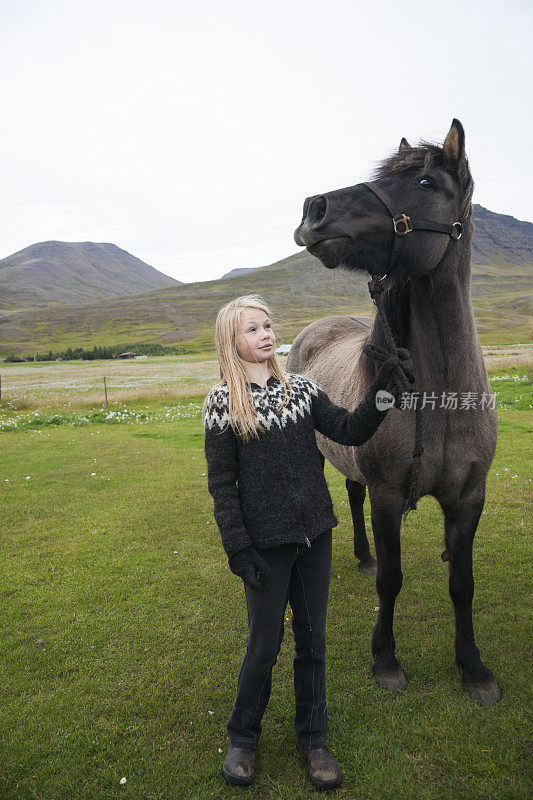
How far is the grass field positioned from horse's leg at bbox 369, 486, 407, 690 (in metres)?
0.15

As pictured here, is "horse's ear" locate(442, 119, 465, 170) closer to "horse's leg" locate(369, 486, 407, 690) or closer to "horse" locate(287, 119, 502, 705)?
"horse" locate(287, 119, 502, 705)

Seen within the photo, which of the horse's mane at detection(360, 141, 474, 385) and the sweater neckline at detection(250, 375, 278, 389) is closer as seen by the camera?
the sweater neckline at detection(250, 375, 278, 389)

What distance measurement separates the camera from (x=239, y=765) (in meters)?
2.82

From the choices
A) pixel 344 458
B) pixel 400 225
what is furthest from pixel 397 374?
pixel 344 458

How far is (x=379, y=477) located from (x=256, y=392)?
4.39 ft

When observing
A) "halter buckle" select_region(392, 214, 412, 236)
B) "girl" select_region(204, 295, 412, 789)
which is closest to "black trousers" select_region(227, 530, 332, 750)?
"girl" select_region(204, 295, 412, 789)

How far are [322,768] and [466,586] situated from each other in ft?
5.53

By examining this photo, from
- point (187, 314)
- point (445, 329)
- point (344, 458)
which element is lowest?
point (344, 458)

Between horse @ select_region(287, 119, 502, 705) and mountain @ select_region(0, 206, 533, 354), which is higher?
mountain @ select_region(0, 206, 533, 354)

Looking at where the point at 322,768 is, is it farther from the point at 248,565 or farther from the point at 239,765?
the point at 248,565

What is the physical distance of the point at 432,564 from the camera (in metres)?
5.44

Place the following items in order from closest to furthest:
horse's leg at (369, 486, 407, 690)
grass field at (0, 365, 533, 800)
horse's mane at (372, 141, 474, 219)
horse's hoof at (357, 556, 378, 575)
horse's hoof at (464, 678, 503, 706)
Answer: grass field at (0, 365, 533, 800), horse's mane at (372, 141, 474, 219), horse's hoof at (464, 678, 503, 706), horse's leg at (369, 486, 407, 690), horse's hoof at (357, 556, 378, 575)

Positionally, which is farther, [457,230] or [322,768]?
[457,230]

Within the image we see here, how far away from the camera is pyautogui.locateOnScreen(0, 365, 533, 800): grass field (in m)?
2.84
